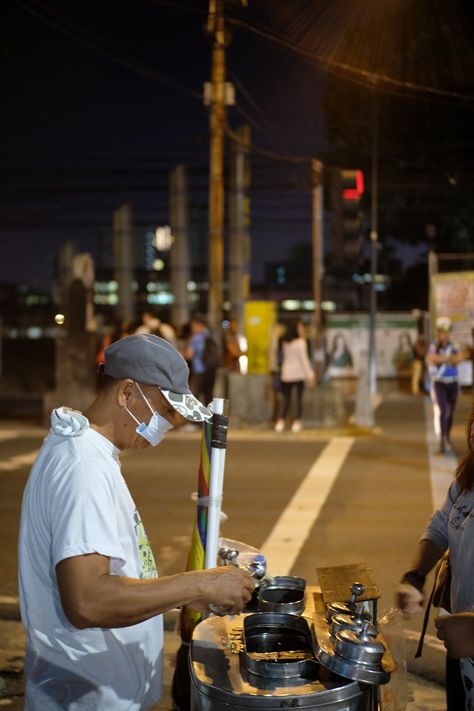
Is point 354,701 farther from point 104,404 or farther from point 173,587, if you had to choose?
point 104,404

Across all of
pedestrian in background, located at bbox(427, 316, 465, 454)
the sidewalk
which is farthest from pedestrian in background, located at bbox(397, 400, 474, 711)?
pedestrian in background, located at bbox(427, 316, 465, 454)

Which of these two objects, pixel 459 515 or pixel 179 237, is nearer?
pixel 459 515

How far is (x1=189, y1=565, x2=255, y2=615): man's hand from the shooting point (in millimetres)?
2424

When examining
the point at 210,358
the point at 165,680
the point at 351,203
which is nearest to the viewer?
the point at 165,680

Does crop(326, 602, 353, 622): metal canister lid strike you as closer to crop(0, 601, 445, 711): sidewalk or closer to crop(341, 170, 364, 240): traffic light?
crop(0, 601, 445, 711): sidewalk

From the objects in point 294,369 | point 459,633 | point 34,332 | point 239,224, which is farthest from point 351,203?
point 34,332

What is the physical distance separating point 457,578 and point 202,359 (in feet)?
45.1

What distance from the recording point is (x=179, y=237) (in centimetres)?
2923

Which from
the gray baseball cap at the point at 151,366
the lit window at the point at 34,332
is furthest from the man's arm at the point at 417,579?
the lit window at the point at 34,332

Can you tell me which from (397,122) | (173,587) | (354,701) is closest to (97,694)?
(173,587)

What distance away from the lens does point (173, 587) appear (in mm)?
2361

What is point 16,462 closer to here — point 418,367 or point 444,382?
point 444,382

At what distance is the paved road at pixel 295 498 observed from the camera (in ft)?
23.9

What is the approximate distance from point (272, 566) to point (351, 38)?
2454 cm
